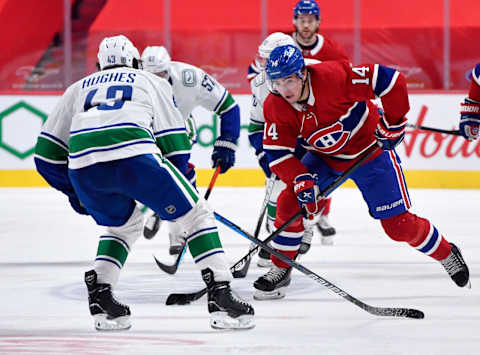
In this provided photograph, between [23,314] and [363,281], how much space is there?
1.39 meters

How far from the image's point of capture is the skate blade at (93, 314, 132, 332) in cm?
285

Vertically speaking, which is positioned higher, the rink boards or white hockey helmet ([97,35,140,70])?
white hockey helmet ([97,35,140,70])

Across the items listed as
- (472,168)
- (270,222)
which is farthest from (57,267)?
(472,168)

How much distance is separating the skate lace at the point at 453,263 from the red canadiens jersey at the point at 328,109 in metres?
0.57

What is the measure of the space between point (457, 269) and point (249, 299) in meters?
0.78

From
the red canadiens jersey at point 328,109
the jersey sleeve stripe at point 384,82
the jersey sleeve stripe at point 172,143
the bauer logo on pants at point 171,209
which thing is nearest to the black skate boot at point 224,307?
Result: the bauer logo on pants at point 171,209

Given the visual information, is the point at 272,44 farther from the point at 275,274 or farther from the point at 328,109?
the point at 275,274

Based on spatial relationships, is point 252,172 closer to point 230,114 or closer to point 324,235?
point 324,235

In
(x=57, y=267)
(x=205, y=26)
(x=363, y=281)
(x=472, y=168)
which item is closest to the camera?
(x=363, y=281)

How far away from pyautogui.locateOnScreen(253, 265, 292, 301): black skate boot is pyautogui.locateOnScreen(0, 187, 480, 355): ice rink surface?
0.06 metres

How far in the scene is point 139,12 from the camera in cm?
917

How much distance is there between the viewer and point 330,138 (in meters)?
3.34

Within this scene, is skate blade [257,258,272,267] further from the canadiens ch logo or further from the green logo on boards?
the green logo on boards

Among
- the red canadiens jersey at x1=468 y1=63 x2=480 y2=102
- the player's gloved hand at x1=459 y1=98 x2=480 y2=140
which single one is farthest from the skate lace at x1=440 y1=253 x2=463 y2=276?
the red canadiens jersey at x1=468 y1=63 x2=480 y2=102
